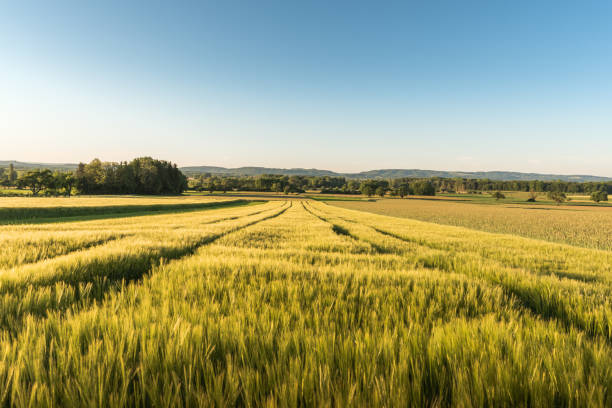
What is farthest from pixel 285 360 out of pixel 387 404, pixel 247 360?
pixel 387 404

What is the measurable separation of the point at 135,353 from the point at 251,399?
724mm

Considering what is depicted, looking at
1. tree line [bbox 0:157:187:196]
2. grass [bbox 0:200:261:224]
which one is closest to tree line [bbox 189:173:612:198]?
tree line [bbox 0:157:187:196]

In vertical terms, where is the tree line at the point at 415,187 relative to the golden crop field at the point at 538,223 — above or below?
above

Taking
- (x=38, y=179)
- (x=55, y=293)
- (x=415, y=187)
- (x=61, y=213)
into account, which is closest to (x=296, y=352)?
(x=55, y=293)

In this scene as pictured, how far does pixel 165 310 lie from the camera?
6.15 ft

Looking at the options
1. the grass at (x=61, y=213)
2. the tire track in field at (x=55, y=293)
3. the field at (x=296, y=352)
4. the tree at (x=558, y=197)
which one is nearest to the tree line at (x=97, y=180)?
the grass at (x=61, y=213)

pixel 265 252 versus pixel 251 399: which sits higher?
pixel 251 399

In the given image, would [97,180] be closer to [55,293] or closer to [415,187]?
[55,293]

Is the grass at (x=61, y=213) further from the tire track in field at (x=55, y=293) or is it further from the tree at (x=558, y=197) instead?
the tree at (x=558, y=197)

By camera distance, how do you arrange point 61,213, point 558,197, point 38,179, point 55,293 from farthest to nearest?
point 558,197 → point 38,179 → point 61,213 → point 55,293

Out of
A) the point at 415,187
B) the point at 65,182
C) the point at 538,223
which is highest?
the point at 415,187

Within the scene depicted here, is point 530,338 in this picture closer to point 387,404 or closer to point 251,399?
point 387,404

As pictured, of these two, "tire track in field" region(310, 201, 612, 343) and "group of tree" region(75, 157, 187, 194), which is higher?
"group of tree" region(75, 157, 187, 194)

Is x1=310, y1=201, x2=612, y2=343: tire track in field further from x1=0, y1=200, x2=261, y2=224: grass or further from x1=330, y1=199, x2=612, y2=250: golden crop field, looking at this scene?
x1=0, y1=200, x2=261, y2=224: grass
